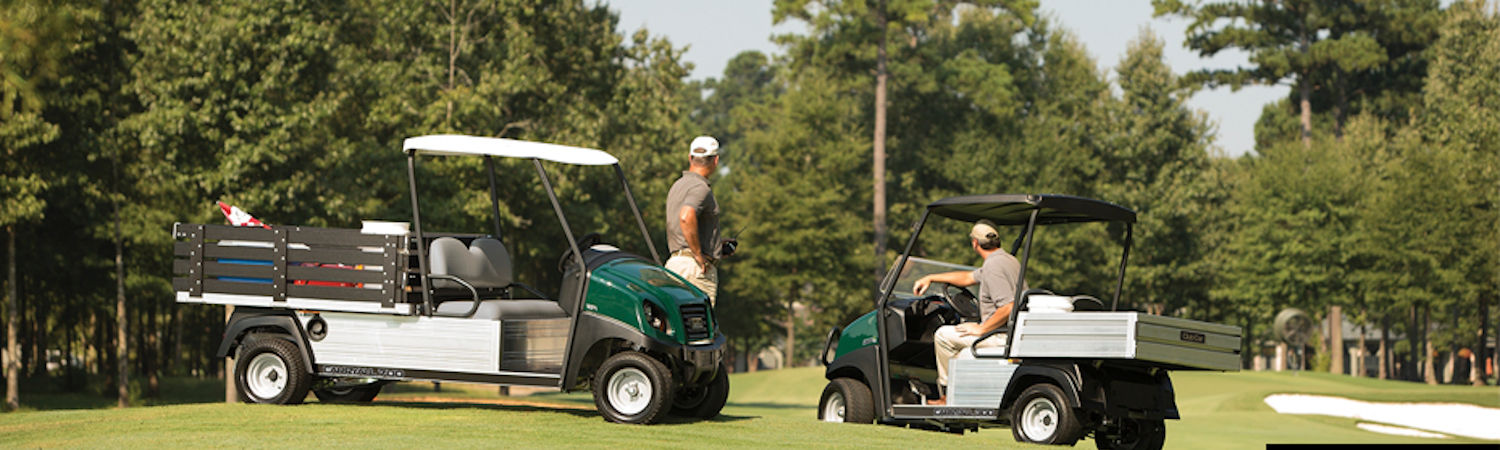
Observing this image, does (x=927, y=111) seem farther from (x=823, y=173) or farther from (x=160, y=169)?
(x=160, y=169)

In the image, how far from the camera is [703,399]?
477 inches

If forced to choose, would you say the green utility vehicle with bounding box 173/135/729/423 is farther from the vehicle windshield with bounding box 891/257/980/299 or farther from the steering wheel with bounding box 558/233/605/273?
the vehicle windshield with bounding box 891/257/980/299

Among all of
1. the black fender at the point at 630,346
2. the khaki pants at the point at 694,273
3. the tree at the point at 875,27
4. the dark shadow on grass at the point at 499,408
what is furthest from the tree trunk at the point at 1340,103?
the black fender at the point at 630,346

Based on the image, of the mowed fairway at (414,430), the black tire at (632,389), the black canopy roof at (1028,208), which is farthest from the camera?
the black canopy roof at (1028,208)

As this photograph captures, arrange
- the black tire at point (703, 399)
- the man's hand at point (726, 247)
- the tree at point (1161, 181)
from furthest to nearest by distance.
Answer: the tree at point (1161, 181) < the black tire at point (703, 399) < the man's hand at point (726, 247)

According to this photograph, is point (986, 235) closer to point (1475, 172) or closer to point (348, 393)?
point (348, 393)

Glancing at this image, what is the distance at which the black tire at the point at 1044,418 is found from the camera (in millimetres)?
11758

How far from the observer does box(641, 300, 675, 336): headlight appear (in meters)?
11.3

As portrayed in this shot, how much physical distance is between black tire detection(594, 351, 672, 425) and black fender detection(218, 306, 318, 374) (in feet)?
8.58

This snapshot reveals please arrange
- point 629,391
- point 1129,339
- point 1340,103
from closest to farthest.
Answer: point 1129,339 → point 629,391 → point 1340,103

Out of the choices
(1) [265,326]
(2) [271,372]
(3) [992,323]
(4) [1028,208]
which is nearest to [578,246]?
(1) [265,326]

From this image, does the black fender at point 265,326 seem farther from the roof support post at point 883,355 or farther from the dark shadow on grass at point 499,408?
the roof support post at point 883,355

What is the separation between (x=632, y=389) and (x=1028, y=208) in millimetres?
4200

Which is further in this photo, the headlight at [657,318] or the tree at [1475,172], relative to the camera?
the tree at [1475,172]
